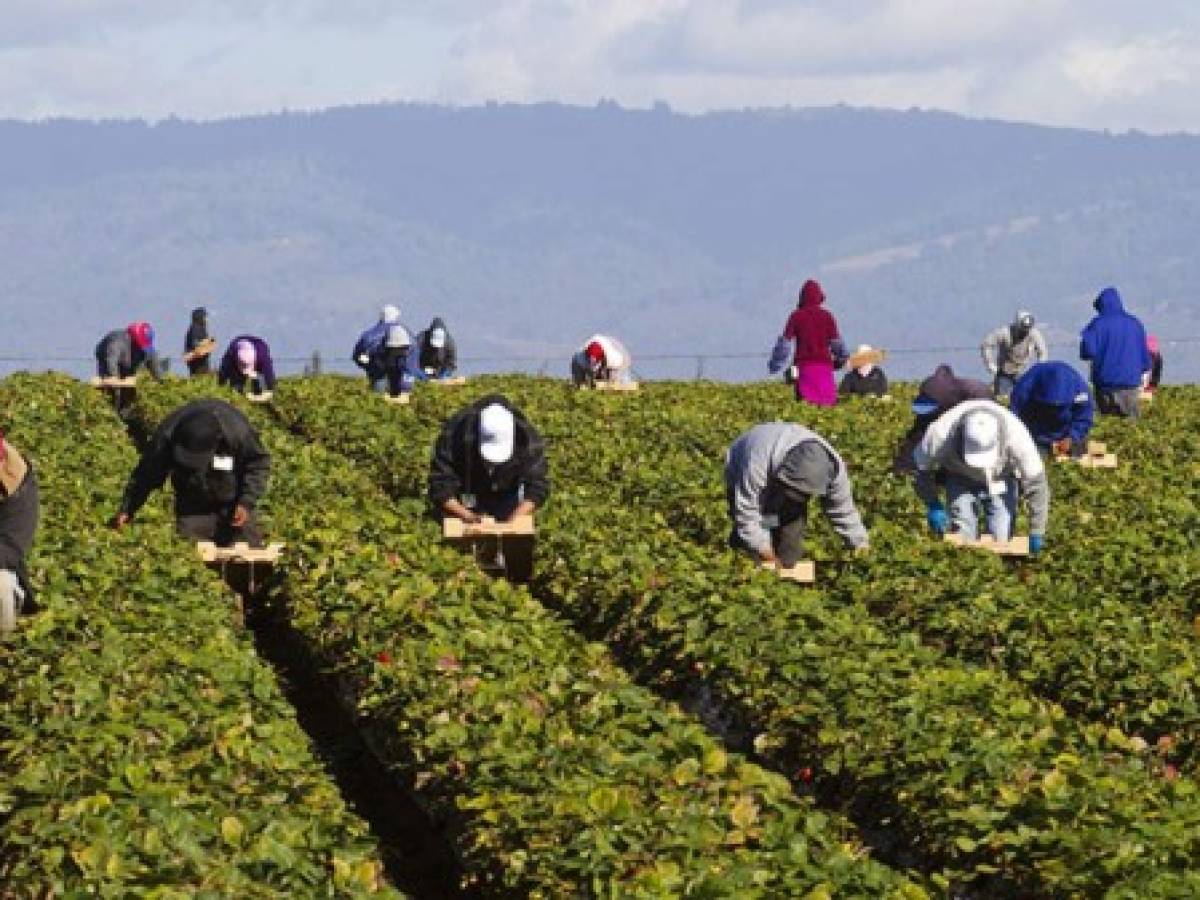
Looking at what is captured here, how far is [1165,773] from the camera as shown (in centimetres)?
1275

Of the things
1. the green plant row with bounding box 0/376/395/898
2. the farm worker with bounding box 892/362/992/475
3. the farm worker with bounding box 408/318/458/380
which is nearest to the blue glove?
the farm worker with bounding box 892/362/992/475

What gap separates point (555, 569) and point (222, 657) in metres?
5.43

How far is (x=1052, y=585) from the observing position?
17938 millimetres

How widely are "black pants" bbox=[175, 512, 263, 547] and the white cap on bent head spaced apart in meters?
17.8

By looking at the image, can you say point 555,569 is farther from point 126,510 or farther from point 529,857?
point 529,857

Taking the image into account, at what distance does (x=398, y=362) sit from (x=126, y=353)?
3.61m

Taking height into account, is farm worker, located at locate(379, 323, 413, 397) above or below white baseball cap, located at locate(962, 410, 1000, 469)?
above

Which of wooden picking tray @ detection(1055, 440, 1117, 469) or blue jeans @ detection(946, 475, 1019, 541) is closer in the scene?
blue jeans @ detection(946, 475, 1019, 541)

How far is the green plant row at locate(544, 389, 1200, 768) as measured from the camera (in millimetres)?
14766

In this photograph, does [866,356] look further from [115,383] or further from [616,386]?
[115,383]

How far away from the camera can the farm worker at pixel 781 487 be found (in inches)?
733

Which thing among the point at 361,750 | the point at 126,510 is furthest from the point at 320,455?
the point at 361,750

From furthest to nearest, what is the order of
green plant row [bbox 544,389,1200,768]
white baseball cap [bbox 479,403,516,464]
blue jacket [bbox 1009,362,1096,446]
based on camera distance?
blue jacket [bbox 1009,362,1096,446] < white baseball cap [bbox 479,403,516,464] < green plant row [bbox 544,389,1200,768]

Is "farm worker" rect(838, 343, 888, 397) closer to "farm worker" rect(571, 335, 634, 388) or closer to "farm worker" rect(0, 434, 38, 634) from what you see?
"farm worker" rect(571, 335, 634, 388)
